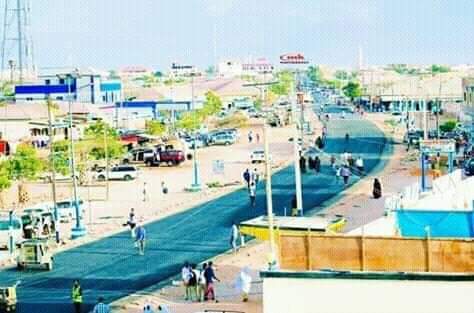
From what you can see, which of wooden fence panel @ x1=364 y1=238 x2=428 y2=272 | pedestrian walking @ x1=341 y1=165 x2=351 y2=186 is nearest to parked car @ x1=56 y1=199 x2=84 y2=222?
pedestrian walking @ x1=341 y1=165 x2=351 y2=186

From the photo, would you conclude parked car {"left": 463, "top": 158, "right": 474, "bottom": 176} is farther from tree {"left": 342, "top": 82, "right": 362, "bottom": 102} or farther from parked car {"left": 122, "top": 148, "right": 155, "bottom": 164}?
tree {"left": 342, "top": 82, "right": 362, "bottom": 102}

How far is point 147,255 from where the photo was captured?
3338 cm

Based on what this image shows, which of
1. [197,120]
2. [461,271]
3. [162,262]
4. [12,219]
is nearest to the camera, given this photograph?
[461,271]

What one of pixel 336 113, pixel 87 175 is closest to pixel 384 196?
pixel 87 175

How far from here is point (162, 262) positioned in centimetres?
3188

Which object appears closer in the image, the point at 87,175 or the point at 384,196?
the point at 384,196

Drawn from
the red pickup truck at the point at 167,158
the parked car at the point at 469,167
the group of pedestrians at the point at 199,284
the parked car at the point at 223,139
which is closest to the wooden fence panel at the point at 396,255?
the group of pedestrians at the point at 199,284

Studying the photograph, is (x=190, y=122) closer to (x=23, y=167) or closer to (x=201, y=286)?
(x=23, y=167)

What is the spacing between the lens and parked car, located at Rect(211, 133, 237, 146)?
86812 mm

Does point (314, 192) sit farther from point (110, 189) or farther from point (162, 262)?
point (162, 262)

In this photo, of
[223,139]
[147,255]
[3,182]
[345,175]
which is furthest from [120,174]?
[223,139]

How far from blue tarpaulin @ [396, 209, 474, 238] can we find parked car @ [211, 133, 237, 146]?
6096cm

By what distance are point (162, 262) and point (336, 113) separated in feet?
338

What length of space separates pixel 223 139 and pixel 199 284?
61783 millimetres
